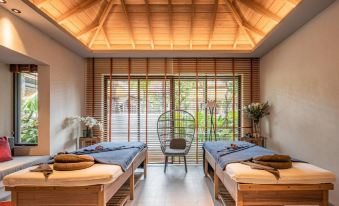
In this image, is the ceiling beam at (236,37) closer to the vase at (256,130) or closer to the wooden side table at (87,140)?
the vase at (256,130)

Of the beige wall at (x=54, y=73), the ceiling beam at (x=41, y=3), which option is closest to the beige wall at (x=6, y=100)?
the beige wall at (x=54, y=73)

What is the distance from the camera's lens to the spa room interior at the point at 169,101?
2537mm

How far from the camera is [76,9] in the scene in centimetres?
437

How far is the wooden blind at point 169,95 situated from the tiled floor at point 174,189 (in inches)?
44.0

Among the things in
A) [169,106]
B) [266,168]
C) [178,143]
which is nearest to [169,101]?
→ [169,106]

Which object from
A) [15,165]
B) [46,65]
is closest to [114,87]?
[46,65]

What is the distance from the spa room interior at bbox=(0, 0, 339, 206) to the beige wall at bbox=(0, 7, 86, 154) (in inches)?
1.0

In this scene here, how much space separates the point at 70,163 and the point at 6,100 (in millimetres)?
2902

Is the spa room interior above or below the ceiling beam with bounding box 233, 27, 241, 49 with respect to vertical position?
below

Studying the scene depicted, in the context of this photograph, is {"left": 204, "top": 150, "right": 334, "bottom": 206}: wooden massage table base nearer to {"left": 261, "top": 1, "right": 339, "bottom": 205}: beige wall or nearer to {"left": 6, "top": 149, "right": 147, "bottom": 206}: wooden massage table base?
{"left": 261, "top": 1, "right": 339, "bottom": 205}: beige wall

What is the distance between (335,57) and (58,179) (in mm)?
3459

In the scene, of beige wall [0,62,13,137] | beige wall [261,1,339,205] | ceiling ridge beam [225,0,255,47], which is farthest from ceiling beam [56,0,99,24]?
beige wall [261,1,339,205]

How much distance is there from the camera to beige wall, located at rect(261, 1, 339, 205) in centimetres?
321

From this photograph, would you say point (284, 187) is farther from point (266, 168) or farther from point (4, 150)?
point (4, 150)
